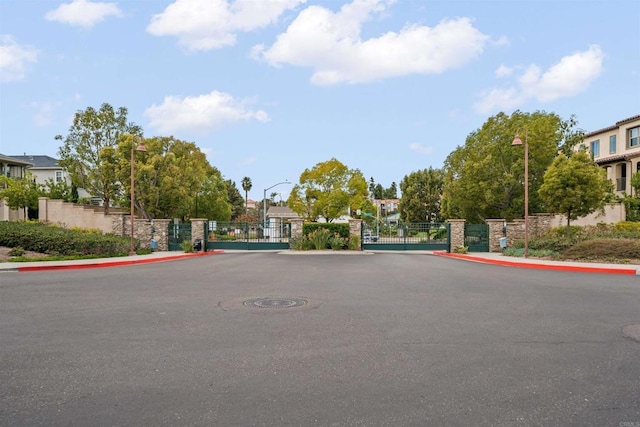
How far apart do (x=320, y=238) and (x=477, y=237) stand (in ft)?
35.2

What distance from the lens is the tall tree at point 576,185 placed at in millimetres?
22484

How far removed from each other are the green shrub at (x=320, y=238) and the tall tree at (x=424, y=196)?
1254 inches

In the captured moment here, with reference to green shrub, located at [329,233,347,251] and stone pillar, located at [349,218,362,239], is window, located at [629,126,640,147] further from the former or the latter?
green shrub, located at [329,233,347,251]

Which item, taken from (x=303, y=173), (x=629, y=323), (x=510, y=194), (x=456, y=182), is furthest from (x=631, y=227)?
(x=303, y=173)

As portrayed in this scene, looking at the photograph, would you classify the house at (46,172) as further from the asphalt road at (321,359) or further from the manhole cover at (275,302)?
the manhole cover at (275,302)

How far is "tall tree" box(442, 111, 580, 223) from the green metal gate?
12.8ft

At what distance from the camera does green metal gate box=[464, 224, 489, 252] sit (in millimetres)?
29984

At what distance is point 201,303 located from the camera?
9.16 m

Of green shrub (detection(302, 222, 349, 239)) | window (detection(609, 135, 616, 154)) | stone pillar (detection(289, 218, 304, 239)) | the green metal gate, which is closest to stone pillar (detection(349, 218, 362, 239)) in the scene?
green shrub (detection(302, 222, 349, 239))

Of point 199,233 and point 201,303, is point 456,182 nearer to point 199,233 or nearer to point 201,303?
point 199,233

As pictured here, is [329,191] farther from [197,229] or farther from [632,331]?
[632,331]

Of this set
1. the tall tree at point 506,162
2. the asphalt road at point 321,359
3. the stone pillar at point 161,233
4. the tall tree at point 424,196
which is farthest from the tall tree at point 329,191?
the asphalt road at point 321,359

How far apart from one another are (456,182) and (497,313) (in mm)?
29256

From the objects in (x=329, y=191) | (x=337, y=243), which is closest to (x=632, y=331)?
(x=337, y=243)
